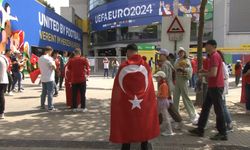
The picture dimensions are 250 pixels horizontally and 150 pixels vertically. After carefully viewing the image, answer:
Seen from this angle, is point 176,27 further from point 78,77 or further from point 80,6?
point 80,6

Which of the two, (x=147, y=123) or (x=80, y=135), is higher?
(x=147, y=123)

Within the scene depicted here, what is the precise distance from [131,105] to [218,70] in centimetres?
273

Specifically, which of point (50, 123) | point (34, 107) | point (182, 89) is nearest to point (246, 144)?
point (182, 89)

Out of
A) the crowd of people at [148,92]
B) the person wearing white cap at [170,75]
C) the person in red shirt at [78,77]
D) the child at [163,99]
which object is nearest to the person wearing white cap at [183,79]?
the crowd of people at [148,92]

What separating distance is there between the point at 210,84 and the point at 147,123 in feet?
8.23

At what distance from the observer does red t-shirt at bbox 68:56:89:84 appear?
A: 37.9ft

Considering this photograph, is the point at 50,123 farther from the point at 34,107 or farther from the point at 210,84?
the point at 210,84

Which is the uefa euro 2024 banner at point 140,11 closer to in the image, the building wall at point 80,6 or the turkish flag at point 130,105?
the building wall at point 80,6

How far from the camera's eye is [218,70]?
812 cm

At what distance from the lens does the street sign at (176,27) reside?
11906 mm

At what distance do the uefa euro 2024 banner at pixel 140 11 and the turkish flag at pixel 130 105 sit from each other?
45.9 m

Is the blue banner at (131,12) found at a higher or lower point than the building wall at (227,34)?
higher

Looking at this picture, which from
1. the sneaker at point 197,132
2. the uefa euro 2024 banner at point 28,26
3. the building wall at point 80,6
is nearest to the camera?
the sneaker at point 197,132

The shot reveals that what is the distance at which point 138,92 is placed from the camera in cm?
600
